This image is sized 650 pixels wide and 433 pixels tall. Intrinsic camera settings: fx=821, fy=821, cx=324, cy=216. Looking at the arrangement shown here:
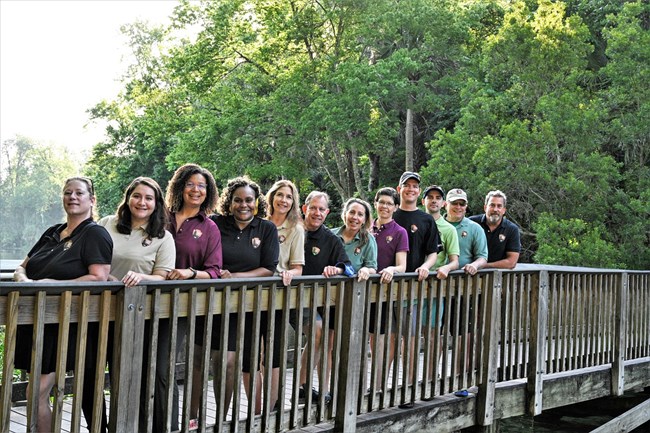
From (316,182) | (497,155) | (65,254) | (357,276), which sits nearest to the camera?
(65,254)

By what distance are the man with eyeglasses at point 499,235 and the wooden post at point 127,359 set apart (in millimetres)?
3846

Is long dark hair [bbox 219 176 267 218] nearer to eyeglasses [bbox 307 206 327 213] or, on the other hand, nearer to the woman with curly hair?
the woman with curly hair

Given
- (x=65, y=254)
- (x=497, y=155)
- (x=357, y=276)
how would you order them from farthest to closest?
1. (x=497, y=155)
2. (x=357, y=276)
3. (x=65, y=254)

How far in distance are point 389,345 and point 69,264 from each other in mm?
2435

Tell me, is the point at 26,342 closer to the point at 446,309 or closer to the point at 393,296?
the point at 393,296

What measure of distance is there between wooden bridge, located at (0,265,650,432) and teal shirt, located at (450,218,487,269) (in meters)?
0.30

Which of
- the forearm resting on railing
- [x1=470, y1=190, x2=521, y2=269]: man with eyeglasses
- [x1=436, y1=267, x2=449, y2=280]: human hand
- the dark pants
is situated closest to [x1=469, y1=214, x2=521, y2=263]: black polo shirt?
[x1=470, y1=190, x2=521, y2=269]: man with eyeglasses

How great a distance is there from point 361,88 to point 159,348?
21.4 m

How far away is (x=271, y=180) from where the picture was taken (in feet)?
102

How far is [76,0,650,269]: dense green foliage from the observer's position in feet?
70.6

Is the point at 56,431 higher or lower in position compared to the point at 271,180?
lower

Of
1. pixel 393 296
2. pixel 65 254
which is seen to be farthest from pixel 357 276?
pixel 65 254

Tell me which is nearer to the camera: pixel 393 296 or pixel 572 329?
pixel 393 296

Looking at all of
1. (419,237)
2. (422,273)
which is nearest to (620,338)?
(419,237)
